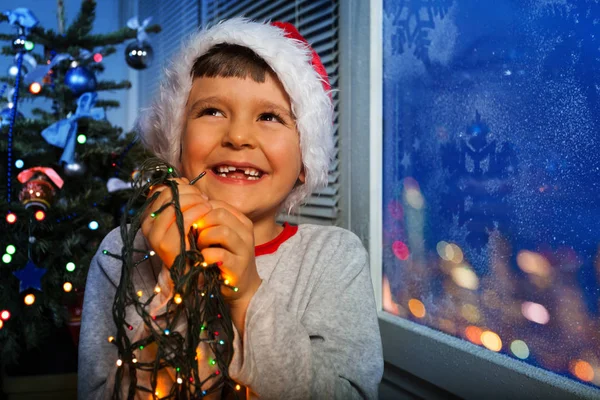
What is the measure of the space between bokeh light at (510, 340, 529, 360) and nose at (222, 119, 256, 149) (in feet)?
2.34

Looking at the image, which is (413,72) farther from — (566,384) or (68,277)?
(68,277)

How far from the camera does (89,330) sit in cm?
85

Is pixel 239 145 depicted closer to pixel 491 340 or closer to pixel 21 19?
pixel 491 340

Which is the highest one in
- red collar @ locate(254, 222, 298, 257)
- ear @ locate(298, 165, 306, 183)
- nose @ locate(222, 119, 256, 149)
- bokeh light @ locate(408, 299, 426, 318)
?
nose @ locate(222, 119, 256, 149)

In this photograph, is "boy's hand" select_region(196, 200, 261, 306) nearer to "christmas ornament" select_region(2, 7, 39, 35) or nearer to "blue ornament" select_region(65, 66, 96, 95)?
"blue ornament" select_region(65, 66, 96, 95)

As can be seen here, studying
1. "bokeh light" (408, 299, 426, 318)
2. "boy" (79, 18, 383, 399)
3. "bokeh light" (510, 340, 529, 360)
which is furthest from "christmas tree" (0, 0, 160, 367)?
"bokeh light" (510, 340, 529, 360)

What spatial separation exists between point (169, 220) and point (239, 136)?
9.6 inches

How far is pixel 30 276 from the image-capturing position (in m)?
1.57

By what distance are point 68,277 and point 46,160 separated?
1.45ft

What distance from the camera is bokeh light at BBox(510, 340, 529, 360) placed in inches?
41.1

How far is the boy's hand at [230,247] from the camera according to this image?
2.11 ft

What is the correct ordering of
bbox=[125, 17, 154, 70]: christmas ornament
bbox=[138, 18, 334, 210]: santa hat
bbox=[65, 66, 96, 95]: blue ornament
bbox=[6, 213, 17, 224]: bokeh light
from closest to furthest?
bbox=[138, 18, 334, 210]: santa hat → bbox=[6, 213, 17, 224]: bokeh light → bbox=[65, 66, 96, 95]: blue ornament → bbox=[125, 17, 154, 70]: christmas ornament

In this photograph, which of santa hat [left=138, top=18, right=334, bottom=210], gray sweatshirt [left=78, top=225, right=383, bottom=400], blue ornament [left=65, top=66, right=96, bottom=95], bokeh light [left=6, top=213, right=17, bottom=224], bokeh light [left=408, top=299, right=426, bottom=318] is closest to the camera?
gray sweatshirt [left=78, top=225, right=383, bottom=400]

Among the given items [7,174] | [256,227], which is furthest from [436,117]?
[7,174]
